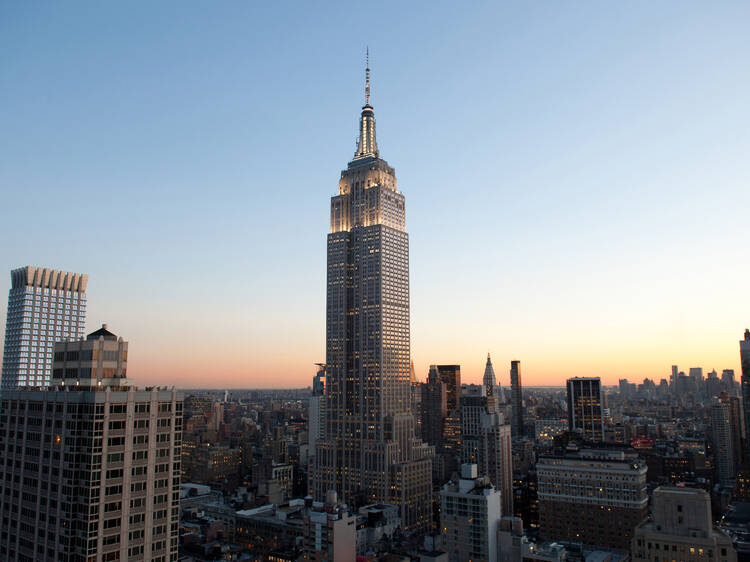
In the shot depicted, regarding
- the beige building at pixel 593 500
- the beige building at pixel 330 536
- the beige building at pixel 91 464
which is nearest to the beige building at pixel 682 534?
the beige building at pixel 593 500

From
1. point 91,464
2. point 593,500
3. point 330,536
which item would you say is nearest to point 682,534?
point 593,500

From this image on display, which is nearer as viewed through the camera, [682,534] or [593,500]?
[682,534]

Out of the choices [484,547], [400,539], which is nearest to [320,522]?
[484,547]

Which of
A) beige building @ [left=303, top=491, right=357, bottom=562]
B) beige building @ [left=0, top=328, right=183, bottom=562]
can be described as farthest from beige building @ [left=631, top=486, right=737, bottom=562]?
beige building @ [left=0, top=328, right=183, bottom=562]

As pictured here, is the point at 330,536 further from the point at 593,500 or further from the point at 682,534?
the point at 593,500

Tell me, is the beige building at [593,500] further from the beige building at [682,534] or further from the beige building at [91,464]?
the beige building at [91,464]
